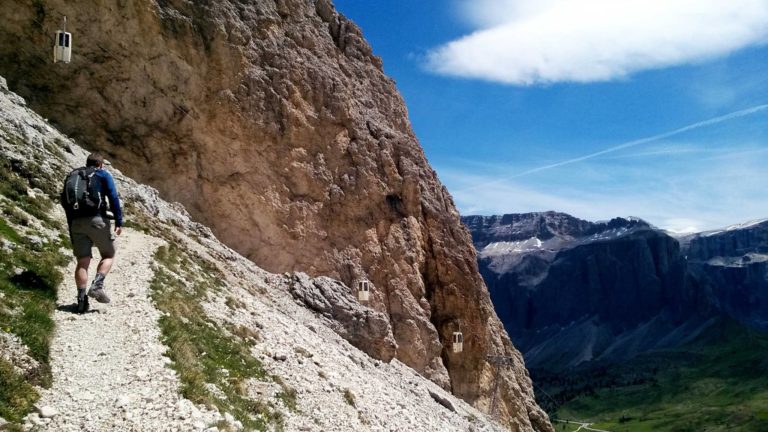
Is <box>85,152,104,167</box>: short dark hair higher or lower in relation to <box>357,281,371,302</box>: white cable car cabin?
higher

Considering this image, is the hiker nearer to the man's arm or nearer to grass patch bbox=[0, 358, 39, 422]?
the man's arm

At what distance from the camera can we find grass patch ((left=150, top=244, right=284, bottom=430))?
45.9ft

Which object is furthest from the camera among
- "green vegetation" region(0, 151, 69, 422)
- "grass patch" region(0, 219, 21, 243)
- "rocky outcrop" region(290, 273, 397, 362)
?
"rocky outcrop" region(290, 273, 397, 362)

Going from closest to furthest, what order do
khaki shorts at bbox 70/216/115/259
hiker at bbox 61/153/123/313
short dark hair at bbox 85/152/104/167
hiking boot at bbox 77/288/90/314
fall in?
hiking boot at bbox 77/288/90/314, hiker at bbox 61/153/123/313, khaki shorts at bbox 70/216/115/259, short dark hair at bbox 85/152/104/167

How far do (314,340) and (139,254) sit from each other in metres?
8.48

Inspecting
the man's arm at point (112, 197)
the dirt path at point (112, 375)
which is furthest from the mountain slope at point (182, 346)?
the man's arm at point (112, 197)

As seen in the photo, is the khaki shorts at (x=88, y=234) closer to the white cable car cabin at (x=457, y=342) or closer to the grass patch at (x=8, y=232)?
the grass patch at (x=8, y=232)

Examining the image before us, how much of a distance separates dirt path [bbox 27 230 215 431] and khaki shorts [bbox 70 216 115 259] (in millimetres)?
1444

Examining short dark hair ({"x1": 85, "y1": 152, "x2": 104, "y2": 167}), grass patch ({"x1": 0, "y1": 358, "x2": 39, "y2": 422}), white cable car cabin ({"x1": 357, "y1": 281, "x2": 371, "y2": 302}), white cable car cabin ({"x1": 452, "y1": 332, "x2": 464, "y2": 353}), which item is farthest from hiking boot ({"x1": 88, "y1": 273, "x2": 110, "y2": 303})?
white cable car cabin ({"x1": 452, "y1": 332, "x2": 464, "y2": 353})

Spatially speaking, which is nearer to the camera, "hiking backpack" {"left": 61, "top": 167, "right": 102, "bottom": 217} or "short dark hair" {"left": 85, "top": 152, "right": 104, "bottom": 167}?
"hiking backpack" {"left": 61, "top": 167, "right": 102, "bottom": 217}

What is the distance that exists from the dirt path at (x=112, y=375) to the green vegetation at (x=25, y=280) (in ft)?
1.01

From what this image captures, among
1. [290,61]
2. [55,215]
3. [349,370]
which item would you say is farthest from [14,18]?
[349,370]

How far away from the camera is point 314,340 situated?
26.7 metres

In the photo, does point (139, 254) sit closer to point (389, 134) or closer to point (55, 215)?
point (55, 215)
